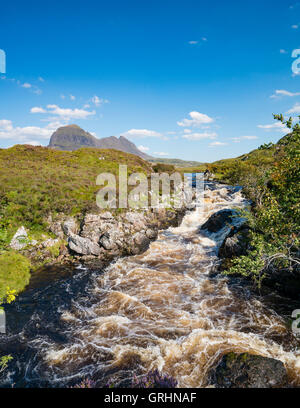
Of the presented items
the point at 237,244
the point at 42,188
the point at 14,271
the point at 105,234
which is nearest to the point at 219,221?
the point at 237,244

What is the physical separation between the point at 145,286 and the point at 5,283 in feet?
39.6

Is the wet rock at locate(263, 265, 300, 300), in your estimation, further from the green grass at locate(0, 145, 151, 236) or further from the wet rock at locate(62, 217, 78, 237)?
the wet rock at locate(62, 217, 78, 237)

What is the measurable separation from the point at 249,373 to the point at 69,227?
74.0 feet

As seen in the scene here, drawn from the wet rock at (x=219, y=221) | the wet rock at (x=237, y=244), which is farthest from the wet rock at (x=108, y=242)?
the wet rock at (x=219, y=221)

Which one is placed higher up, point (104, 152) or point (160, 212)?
point (104, 152)

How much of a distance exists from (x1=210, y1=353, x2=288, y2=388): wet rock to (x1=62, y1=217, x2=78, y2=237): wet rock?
67.5 feet

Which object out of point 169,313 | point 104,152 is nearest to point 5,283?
point 169,313

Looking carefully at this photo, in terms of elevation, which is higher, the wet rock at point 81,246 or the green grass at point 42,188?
the green grass at point 42,188

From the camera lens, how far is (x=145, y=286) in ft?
60.5

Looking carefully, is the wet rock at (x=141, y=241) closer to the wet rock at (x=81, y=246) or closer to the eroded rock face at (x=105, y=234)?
the eroded rock face at (x=105, y=234)

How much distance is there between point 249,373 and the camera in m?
8.91

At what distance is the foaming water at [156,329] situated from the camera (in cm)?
1051

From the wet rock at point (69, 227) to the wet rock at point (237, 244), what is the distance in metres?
18.1

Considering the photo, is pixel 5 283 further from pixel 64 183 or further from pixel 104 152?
pixel 104 152
